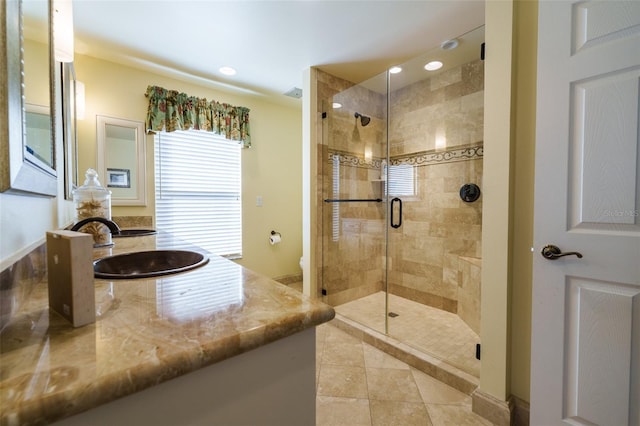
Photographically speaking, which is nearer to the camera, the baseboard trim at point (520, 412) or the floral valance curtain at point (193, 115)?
the baseboard trim at point (520, 412)

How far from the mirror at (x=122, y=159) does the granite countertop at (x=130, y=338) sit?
7.29ft

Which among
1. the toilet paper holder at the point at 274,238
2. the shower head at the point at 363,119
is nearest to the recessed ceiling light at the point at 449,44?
the shower head at the point at 363,119

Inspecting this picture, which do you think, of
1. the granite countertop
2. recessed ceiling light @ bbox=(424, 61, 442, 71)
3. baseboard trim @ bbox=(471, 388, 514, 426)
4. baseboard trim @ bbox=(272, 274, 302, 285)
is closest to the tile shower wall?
recessed ceiling light @ bbox=(424, 61, 442, 71)

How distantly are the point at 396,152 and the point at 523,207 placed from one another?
1.92 m

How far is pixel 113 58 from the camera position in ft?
7.90

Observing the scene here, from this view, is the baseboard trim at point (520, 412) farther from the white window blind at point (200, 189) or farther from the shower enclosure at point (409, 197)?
the white window blind at point (200, 189)

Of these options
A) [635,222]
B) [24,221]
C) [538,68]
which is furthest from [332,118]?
[24,221]

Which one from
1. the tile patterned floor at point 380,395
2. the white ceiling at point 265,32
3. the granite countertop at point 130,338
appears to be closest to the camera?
the granite countertop at point 130,338

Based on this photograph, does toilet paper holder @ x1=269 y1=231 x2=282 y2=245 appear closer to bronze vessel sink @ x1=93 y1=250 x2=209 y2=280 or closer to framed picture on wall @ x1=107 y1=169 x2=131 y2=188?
framed picture on wall @ x1=107 y1=169 x2=131 y2=188

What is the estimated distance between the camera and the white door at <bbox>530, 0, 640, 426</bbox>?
3.36 feet

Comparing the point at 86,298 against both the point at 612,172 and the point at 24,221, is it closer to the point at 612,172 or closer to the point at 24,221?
the point at 24,221

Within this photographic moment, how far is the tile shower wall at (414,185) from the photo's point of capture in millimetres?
2586

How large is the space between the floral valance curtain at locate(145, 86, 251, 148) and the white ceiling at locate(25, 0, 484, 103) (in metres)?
0.24

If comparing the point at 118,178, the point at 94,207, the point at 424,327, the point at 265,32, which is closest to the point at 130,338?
the point at 94,207
